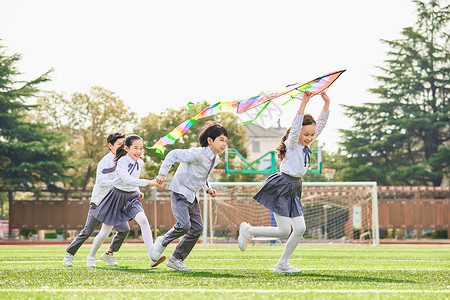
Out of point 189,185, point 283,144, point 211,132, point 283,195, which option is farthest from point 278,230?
point 211,132

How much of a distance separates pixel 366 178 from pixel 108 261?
107 ft

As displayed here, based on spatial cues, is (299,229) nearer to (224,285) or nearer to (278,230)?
(278,230)

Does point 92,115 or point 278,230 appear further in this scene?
point 92,115

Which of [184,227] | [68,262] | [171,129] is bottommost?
[68,262]

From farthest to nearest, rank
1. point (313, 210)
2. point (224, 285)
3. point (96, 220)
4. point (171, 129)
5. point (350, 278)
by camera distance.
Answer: point (171, 129), point (313, 210), point (96, 220), point (350, 278), point (224, 285)

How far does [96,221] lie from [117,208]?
0.62 meters

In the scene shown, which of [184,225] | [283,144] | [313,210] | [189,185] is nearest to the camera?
[283,144]

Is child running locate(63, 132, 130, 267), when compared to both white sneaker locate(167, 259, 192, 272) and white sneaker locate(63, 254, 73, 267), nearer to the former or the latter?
white sneaker locate(63, 254, 73, 267)

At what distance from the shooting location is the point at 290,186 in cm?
658

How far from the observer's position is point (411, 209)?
103ft

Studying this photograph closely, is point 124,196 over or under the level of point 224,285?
over

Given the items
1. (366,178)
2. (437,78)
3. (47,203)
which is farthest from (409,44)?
(47,203)

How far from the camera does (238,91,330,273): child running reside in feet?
21.3

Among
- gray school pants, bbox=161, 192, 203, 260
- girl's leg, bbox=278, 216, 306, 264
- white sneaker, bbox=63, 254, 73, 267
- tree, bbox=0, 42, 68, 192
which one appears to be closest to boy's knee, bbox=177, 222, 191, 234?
gray school pants, bbox=161, 192, 203, 260
